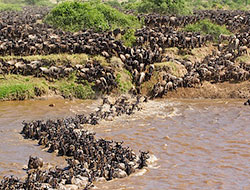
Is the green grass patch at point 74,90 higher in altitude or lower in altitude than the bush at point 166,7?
lower

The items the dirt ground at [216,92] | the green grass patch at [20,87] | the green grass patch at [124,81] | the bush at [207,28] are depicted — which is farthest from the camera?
the bush at [207,28]

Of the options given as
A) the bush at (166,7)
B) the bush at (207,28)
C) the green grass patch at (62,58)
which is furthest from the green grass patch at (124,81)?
the bush at (166,7)

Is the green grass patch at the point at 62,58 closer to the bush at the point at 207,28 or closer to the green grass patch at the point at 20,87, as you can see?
the green grass patch at the point at 20,87

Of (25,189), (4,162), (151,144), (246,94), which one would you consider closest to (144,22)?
(246,94)

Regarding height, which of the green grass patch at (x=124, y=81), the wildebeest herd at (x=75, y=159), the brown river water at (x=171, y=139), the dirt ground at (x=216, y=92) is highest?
the green grass patch at (x=124, y=81)

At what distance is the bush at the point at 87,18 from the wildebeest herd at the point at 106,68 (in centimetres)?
95

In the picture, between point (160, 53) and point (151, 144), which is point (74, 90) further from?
point (151, 144)

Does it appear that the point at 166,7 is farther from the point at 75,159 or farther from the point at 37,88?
the point at 75,159

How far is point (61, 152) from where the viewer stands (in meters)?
12.2

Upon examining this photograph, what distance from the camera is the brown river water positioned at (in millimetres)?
10836

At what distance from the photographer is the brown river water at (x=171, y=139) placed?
10836mm

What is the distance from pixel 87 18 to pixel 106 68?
6762 mm

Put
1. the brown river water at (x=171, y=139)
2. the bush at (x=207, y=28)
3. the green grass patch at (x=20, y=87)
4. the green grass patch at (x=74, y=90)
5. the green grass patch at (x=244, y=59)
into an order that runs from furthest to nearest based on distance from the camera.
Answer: the bush at (x=207, y=28), the green grass patch at (x=244, y=59), the green grass patch at (x=74, y=90), the green grass patch at (x=20, y=87), the brown river water at (x=171, y=139)

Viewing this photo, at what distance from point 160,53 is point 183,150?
9762 millimetres
